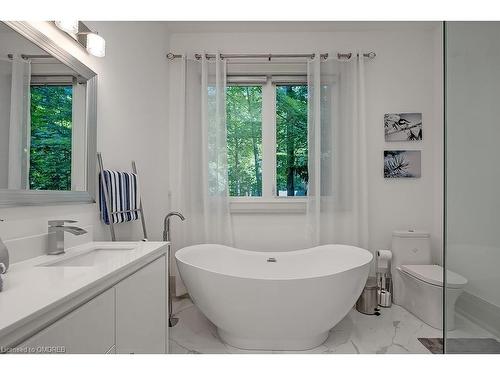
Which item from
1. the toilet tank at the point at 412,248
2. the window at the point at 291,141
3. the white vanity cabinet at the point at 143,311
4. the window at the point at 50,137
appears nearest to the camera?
the white vanity cabinet at the point at 143,311

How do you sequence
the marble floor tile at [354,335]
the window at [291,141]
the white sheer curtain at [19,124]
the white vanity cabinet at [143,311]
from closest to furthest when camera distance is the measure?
the white vanity cabinet at [143,311], the white sheer curtain at [19,124], the marble floor tile at [354,335], the window at [291,141]

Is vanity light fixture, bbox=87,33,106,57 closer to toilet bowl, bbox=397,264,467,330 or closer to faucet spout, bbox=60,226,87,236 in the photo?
faucet spout, bbox=60,226,87,236

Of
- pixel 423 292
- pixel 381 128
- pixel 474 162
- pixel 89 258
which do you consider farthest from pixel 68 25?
pixel 423 292

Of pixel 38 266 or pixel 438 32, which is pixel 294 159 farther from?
pixel 38 266

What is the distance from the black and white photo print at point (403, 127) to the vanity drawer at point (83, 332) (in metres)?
2.59

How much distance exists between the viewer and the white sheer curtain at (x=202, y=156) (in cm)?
Result: 242

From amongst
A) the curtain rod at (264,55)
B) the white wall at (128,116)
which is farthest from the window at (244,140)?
the white wall at (128,116)

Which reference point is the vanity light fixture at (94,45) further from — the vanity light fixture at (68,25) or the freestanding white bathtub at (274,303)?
the freestanding white bathtub at (274,303)

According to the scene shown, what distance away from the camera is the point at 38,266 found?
1.00m

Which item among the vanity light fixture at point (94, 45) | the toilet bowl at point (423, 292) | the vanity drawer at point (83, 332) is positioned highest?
the vanity light fixture at point (94, 45)

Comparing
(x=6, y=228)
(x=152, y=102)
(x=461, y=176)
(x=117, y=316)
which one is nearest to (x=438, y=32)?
(x=461, y=176)

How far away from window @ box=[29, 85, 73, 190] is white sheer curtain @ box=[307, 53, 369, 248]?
186cm

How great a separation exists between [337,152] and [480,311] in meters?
1.66
